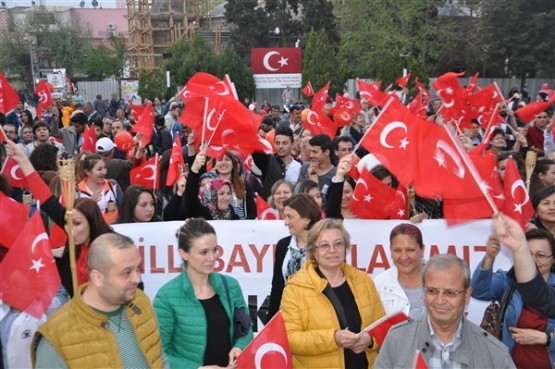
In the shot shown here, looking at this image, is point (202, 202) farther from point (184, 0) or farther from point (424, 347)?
point (184, 0)

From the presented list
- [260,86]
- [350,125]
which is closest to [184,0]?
[260,86]

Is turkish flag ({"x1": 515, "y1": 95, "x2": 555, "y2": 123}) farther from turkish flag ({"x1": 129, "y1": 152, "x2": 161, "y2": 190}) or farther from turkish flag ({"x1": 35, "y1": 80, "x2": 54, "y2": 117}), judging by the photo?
turkish flag ({"x1": 35, "y1": 80, "x2": 54, "y2": 117})

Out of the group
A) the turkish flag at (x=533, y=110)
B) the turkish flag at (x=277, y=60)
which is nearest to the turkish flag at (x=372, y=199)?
the turkish flag at (x=533, y=110)

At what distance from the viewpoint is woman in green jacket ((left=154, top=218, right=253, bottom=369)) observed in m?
4.00

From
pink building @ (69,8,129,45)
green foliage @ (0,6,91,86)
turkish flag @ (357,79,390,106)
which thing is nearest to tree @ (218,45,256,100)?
green foliage @ (0,6,91,86)

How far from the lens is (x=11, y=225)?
4.36 m

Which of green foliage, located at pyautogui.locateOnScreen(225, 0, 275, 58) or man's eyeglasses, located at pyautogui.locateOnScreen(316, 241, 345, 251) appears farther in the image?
green foliage, located at pyautogui.locateOnScreen(225, 0, 275, 58)

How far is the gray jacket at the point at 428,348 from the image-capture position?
3279 millimetres

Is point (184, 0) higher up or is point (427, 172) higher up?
point (184, 0)

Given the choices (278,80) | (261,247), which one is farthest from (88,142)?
(278,80)

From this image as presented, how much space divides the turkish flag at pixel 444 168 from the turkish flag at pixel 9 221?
2.73m

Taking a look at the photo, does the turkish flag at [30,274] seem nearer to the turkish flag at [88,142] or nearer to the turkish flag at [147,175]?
the turkish flag at [147,175]

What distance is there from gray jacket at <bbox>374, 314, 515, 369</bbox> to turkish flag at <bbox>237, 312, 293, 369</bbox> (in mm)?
658

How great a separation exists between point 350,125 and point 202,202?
22.2 ft
